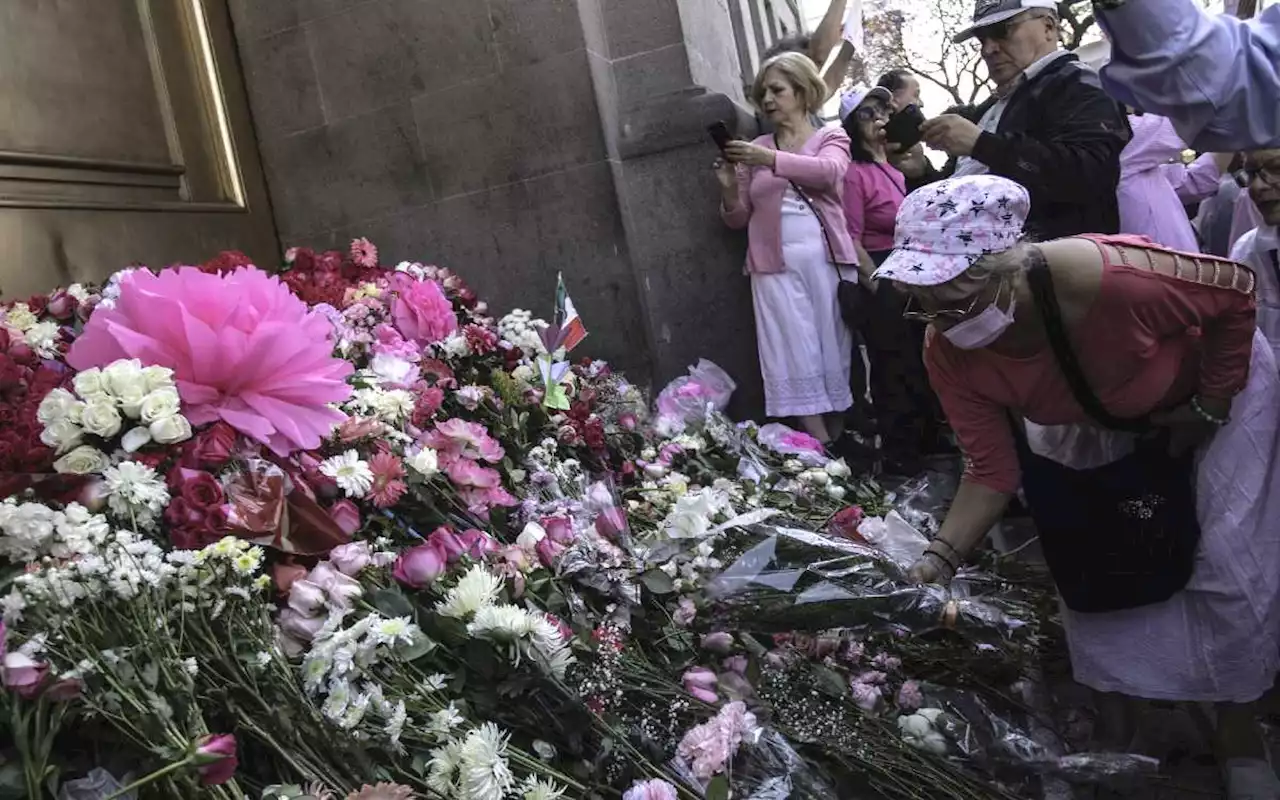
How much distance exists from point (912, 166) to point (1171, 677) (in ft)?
7.50

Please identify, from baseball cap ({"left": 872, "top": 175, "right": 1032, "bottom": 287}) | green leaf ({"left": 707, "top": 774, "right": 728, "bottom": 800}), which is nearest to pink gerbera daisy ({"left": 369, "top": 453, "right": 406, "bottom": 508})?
green leaf ({"left": 707, "top": 774, "right": 728, "bottom": 800})

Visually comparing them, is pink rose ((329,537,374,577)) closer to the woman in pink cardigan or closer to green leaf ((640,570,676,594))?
green leaf ((640,570,676,594))

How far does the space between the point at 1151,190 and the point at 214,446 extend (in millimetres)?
3166

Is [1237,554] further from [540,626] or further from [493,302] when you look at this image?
[493,302]

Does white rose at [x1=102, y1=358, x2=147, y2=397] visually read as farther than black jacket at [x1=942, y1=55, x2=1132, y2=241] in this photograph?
No

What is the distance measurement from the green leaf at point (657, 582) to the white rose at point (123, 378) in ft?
3.58

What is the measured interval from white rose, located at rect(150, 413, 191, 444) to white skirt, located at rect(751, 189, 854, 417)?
3049 mm

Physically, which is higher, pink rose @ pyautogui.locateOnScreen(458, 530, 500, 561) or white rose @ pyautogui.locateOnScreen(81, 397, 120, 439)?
white rose @ pyautogui.locateOnScreen(81, 397, 120, 439)

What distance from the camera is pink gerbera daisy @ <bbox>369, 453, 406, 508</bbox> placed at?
2.15 m

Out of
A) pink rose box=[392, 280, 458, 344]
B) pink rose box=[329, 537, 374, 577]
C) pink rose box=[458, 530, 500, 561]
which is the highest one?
pink rose box=[392, 280, 458, 344]

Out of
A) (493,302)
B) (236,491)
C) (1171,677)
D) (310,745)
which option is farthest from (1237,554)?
(493,302)

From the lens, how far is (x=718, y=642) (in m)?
2.21

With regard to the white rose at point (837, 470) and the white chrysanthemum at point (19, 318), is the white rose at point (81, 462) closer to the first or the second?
the white chrysanthemum at point (19, 318)

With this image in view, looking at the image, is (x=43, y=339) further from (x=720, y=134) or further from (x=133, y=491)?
(x=720, y=134)
